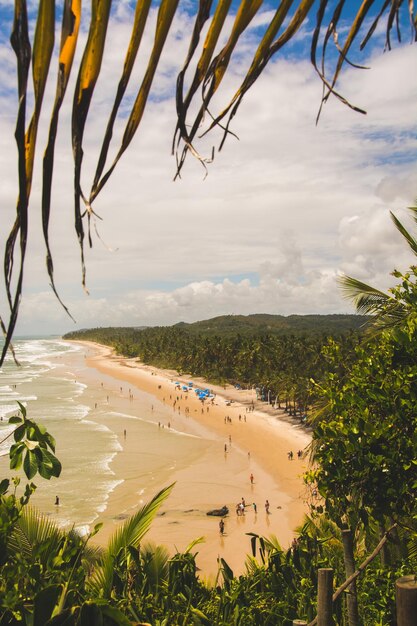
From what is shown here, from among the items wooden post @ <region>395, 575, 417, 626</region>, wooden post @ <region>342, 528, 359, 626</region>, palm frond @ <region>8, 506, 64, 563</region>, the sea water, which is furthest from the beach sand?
wooden post @ <region>395, 575, 417, 626</region>

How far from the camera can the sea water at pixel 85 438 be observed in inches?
855

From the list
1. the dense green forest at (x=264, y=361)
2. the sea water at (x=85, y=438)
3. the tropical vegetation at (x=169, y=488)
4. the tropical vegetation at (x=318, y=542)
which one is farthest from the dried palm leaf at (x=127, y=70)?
the dense green forest at (x=264, y=361)

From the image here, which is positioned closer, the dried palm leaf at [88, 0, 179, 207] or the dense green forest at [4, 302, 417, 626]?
the dried palm leaf at [88, 0, 179, 207]

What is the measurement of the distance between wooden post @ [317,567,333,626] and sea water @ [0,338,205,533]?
11.5 feet

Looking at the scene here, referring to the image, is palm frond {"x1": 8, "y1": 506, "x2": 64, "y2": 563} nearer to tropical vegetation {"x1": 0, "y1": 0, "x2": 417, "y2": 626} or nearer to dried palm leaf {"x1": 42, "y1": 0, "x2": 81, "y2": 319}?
tropical vegetation {"x1": 0, "y1": 0, "x2": 417, "y2": 626}

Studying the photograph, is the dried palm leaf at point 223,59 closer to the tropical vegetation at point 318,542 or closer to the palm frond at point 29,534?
the tropical vegetation at point 318,542

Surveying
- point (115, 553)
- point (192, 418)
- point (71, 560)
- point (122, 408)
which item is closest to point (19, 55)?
point (71, 560)

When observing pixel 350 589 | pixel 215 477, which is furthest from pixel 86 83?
pixel 215 477

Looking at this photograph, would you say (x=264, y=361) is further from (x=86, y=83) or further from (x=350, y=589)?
(x=86, y=83)

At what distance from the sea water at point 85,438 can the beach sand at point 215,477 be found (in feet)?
1.29

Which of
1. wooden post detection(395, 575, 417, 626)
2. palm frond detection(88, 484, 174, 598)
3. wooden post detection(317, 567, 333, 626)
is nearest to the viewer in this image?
wooden post detection(395, 575, 417, 626)

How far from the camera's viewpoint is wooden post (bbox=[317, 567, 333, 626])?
2.91 metres

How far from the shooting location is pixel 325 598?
2.91m

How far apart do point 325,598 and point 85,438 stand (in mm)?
32246
